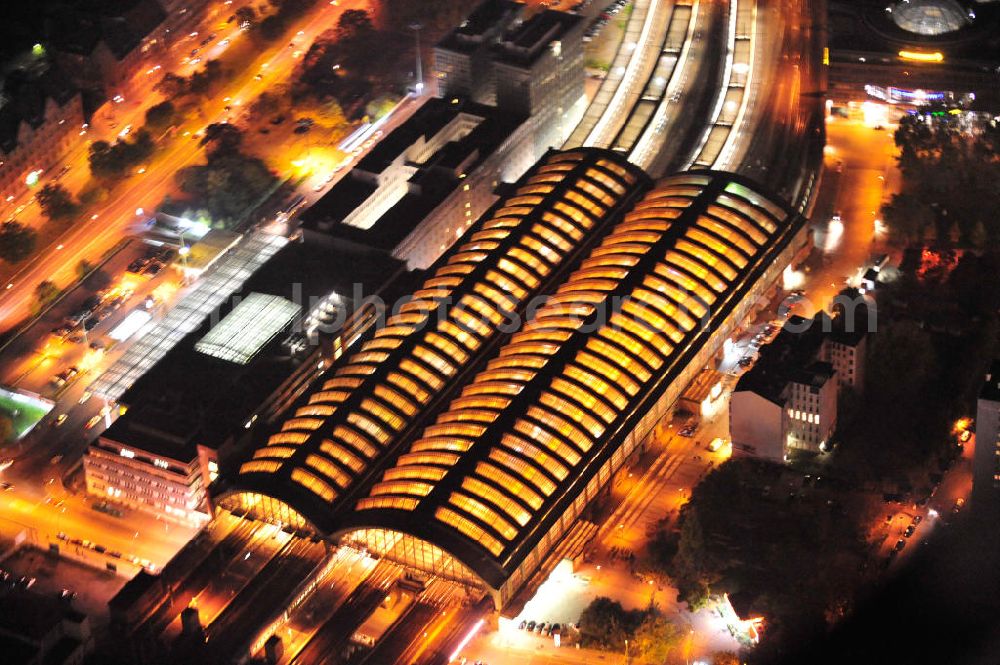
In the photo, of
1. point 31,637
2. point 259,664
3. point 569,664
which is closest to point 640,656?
point 569,664

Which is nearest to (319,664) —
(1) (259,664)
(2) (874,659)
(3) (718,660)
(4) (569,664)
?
(1) (259,664)

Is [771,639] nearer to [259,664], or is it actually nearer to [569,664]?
[569,664]

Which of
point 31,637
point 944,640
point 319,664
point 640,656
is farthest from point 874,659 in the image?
point 31,637

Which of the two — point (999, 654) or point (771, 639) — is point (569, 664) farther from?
point (999, 654)

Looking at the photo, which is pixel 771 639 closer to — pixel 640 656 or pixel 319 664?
pixel 640 656

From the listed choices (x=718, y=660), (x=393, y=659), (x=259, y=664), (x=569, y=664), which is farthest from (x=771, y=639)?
(x=259, y=664)

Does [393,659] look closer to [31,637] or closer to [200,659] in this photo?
[200,659]
